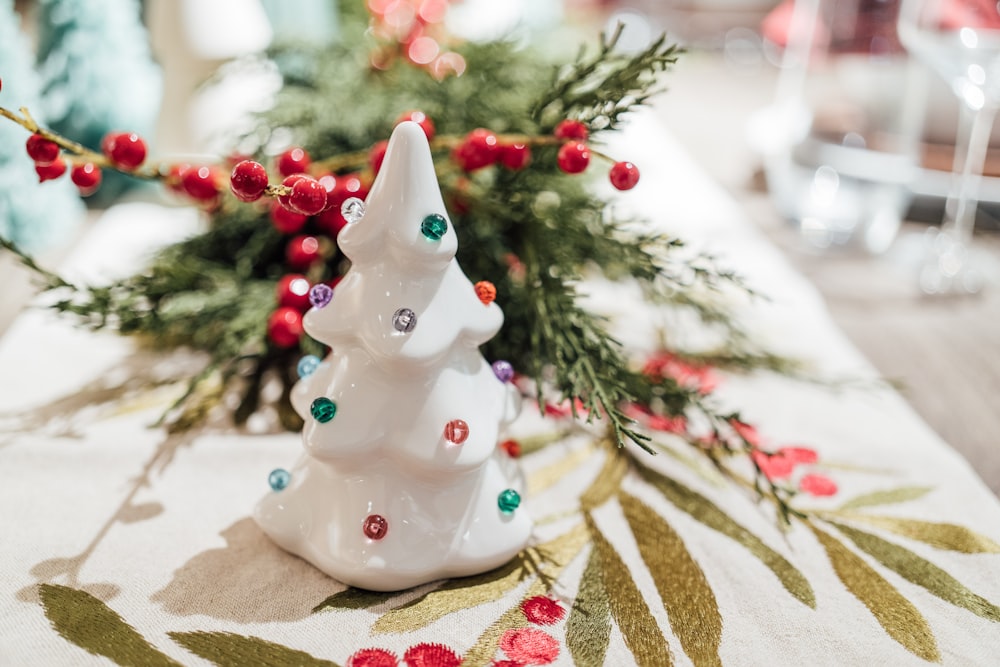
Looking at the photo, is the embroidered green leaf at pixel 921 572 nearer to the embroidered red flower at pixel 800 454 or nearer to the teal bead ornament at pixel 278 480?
the embroidered red flower at pixel 800 454

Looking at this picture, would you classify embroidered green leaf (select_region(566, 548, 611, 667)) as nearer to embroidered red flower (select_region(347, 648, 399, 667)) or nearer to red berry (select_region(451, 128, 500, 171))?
embroidered red flower (select_region(347, 648, 399, 667))

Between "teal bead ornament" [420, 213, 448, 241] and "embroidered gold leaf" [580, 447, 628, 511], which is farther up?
"teal bead ornament" [420, 213, 448, 241]

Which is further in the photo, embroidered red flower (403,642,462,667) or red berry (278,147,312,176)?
red berry (278,147,312,176)

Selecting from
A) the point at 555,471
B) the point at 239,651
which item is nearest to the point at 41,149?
the point at 239,651

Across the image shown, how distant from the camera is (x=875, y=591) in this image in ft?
1.88

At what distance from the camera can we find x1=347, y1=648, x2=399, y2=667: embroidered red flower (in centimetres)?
49

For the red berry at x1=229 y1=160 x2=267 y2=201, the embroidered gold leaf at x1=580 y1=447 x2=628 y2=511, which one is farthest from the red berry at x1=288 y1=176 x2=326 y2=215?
the embroidered gold leaf at x1=580 y1=447 x2=628 y2=511

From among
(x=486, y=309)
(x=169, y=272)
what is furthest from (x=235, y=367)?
(x=486, y=309)

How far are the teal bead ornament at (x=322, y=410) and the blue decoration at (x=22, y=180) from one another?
24.8 inches

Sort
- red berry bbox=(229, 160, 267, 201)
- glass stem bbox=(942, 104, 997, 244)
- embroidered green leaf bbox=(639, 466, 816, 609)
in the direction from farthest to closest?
glass stem bbox=(942, 104, 997, 244), embroidered green leaf bbox=(639, 466, 816, 609), red berry bbox=(229, 160, 267, 201)

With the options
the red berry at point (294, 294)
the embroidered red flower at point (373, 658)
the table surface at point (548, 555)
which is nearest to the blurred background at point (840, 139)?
the table surface at point (548, 555)

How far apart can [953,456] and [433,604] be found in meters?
0.51

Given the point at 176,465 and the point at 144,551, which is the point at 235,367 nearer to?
the point at 176,465

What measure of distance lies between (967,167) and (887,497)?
23.3 inches
